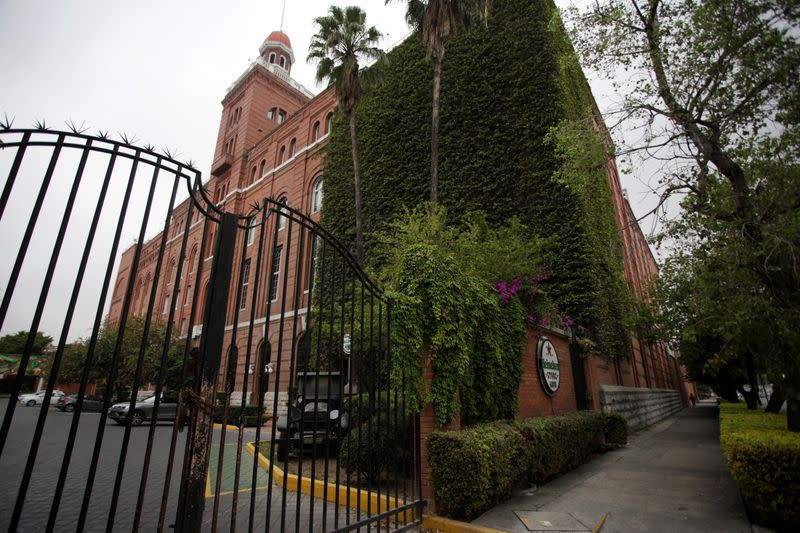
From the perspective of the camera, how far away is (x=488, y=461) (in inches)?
198

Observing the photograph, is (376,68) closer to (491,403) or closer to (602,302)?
(602,302)

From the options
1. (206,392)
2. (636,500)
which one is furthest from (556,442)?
(206,392)

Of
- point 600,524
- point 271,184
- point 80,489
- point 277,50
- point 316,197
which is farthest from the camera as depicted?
point 277,50

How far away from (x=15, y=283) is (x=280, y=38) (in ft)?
154

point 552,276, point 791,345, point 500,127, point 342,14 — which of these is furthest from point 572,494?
point 342,14

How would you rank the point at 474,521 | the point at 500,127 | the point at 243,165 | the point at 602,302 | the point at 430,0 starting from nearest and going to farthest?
the point at 474,521 → the point at 602,302 → the point at 430,0 → the point at 500,127 → the point at 243,165

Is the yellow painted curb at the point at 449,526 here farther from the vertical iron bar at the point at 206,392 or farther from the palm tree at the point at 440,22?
the palm tree at the point at 440,22

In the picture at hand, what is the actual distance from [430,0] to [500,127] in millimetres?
5356

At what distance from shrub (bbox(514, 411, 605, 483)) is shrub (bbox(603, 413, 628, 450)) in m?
1.21

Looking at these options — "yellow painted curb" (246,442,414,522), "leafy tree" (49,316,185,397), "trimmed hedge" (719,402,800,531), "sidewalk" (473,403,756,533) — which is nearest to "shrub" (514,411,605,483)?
"sidewalk" (473,403,756,533)

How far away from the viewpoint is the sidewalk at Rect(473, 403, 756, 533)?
4.82m

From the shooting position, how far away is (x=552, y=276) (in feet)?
45.5

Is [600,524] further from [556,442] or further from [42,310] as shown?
[42,310]

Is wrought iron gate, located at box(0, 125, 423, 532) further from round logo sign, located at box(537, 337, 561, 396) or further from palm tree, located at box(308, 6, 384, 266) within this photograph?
palm tree, located at box(308, 6, 384, 266)
